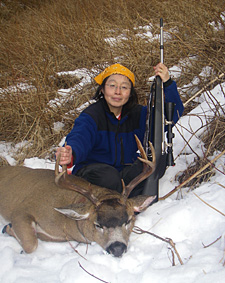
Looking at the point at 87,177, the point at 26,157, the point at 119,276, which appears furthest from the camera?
the point at 26,157

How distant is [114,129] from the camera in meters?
3.42

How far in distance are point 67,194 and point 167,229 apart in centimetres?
103

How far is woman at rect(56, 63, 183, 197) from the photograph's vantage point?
124 inches

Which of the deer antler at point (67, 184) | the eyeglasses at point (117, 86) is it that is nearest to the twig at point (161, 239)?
the deer antler at point (67, 184)

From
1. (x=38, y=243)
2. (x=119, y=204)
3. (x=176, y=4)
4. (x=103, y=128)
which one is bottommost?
(x=38, y=243)

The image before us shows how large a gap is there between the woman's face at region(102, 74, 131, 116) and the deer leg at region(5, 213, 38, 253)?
1.55 m

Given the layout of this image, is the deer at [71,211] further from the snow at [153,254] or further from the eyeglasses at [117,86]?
the eyeglasses at [117,86]

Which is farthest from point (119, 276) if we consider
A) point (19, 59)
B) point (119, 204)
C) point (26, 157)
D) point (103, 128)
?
point (19, 59)

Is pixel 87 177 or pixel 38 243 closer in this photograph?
pixel 38 243

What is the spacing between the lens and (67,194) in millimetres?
2955

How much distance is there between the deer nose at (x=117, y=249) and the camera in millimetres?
2270

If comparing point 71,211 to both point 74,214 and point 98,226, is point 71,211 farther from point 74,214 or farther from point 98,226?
point 98,226

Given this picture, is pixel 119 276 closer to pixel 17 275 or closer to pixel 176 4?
pixel 17 275

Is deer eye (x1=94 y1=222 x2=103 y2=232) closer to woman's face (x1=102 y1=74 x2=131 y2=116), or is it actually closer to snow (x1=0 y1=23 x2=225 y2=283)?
snow (x1=0 y1=23 x2=225 y2=283)
